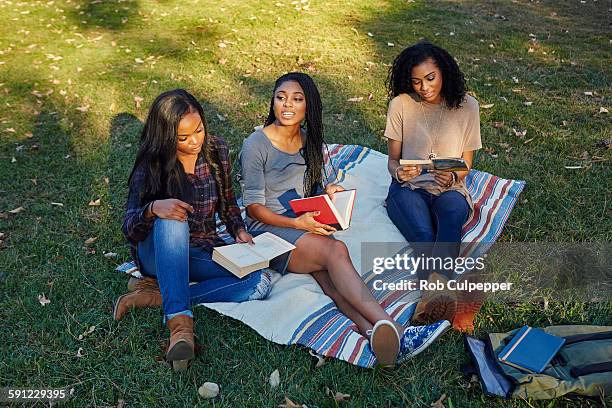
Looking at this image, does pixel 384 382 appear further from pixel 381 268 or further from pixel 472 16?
pixel 472 16

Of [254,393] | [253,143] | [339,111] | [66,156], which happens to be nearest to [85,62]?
[66,156]

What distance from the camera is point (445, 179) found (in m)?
4.30

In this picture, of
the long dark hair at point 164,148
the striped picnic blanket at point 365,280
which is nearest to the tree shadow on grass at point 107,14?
the striped picnic blanket at point 365,280

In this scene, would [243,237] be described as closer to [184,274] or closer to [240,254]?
[240,254]

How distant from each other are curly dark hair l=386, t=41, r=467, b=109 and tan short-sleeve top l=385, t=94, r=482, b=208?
7 cm

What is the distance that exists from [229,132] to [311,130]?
8.89 feet

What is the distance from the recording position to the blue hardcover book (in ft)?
9.86

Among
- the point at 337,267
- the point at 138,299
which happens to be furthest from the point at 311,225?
the point at 138,299

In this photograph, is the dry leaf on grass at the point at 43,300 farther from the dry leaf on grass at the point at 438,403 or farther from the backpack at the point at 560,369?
the backpack at the point at 560,369

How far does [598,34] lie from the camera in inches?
383

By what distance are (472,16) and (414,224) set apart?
7.83 meters

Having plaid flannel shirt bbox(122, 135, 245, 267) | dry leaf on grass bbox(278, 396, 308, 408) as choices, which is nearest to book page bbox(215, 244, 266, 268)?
plaid flannel shirt bbox(122, 135, 245, 267)

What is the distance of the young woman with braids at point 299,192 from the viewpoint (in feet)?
11.4

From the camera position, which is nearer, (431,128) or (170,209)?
(170,209)
